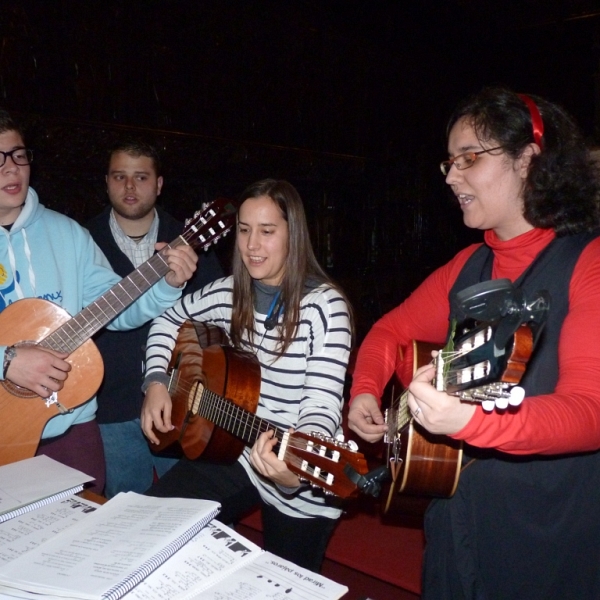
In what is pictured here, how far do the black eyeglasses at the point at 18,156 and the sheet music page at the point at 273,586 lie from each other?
5.59 ft

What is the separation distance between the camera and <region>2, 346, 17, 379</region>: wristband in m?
2.03

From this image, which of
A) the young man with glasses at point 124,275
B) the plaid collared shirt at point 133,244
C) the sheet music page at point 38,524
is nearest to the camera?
the sheet music page at point 38,524

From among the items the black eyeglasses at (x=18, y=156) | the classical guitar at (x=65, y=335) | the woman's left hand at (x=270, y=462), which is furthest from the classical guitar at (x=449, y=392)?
the black eyeglasses at (x=18, y=156)

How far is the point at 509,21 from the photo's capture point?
20.9ft

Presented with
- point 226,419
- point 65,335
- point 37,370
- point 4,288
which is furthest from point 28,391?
point 226,419

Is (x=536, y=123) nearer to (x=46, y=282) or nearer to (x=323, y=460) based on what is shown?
(x=323, y=460)

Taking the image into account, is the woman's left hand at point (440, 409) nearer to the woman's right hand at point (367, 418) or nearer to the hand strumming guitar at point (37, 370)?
the woman's right hand at point (367, 418)

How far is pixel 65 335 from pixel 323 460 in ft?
3.78

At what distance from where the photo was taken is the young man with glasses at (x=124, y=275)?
2748 millimetres

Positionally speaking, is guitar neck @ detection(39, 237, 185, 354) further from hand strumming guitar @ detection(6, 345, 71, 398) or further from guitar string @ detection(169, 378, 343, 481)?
guitar string @ detection(169, 378, 343, 481)

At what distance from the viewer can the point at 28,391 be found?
82.6 inches

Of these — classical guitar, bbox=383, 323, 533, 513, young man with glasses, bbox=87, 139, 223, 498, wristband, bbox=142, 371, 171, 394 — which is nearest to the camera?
classical guitar, bbox=383, 323, 533, 513

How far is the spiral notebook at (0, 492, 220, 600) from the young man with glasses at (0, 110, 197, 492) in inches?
29.3

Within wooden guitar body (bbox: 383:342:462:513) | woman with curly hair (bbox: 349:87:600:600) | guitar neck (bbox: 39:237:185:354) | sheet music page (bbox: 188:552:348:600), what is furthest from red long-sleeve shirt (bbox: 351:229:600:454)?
guitar neck (bbox: 39:237:185:354)
